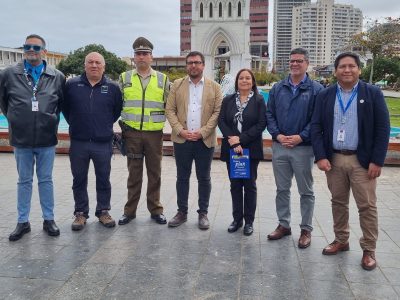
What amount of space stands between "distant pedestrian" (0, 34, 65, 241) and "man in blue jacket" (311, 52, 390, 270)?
8.90ft

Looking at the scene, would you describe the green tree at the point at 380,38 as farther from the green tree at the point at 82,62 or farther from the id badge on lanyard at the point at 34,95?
the green tree at the point at 82,62

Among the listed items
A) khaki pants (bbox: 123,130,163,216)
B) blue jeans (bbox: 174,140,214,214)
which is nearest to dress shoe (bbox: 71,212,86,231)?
khaki pants (bbox: 123,130,163,216)

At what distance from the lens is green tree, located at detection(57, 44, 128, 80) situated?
174ft

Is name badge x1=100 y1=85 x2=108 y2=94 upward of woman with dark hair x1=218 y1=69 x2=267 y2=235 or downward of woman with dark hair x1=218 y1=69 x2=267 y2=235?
upward

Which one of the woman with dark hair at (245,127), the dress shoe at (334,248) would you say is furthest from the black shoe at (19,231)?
the dress shoe at (334,248)

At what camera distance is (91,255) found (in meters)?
4.03

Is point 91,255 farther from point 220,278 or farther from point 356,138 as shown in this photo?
point 356,138

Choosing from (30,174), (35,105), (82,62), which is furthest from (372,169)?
(82,62)

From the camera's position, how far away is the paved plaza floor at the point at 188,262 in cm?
333

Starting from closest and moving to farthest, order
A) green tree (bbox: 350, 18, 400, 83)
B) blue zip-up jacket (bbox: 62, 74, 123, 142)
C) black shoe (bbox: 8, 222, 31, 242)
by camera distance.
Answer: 1. black shoe (bbox: 8, 222, 31, 242)
2. blue zip-up jacket (bbox: 62, 74, 123, 142)
3. green tree (bbox: 350, 18, 400, 83)

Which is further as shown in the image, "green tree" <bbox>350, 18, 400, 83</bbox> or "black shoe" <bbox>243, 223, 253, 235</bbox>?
"green tree" <bbox>350, 18, 400, 83</bbox>

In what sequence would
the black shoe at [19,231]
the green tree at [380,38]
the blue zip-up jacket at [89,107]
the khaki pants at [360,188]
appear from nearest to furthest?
the khaki pants at [360,188] → the black shoe at [19,231] → the blue zip-up jacket at [89,107] → the green tree at [380,38]

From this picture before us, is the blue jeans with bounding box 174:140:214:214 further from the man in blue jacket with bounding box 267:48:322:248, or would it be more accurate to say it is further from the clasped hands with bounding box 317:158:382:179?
the clasped hands with bounding box 317:158:382:179

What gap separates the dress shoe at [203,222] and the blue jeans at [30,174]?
1.69 m
